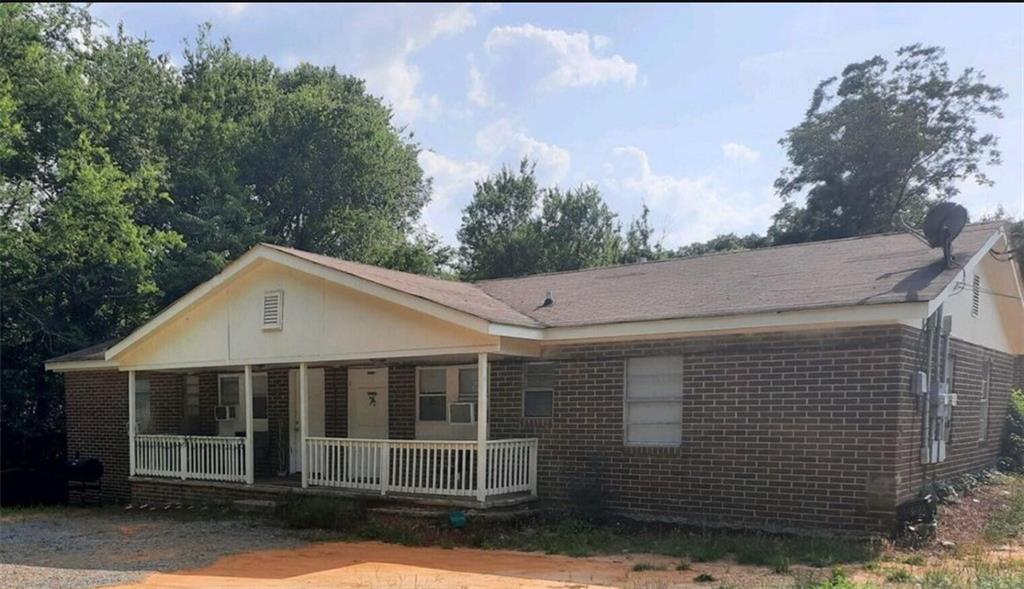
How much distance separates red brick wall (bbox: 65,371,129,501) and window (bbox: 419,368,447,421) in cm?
706

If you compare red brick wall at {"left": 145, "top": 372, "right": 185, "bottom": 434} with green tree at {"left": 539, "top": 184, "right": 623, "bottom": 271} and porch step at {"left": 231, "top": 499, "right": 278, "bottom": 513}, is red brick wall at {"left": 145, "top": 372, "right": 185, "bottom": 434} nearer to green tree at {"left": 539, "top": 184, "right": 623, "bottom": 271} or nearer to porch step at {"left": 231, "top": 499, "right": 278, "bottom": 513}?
porch step at {"left": 231, "top": 499, "right": 278, "bottom": 513}

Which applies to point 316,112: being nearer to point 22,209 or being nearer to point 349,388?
point 22,209

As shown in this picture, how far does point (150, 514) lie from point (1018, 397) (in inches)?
653

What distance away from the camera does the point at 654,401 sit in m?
11.1

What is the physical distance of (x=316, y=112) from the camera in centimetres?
2881

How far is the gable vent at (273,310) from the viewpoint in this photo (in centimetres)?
1359

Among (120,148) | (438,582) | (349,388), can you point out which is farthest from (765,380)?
(120,148)

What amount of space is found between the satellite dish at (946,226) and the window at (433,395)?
25.4 ft

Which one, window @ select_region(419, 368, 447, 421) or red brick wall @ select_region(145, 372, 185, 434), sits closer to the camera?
window @ select_region(419, 368, 447, 421)

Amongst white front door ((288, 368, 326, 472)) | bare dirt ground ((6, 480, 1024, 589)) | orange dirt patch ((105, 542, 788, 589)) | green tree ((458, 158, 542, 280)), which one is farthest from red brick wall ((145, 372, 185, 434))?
green tree ((458, 158, 542, 280))

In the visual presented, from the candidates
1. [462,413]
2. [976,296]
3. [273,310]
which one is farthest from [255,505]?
[976,296]

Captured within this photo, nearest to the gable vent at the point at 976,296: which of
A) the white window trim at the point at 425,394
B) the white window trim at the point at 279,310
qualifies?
the white window trim at the point at 425,394

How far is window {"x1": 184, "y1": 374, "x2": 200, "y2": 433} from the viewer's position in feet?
56.9

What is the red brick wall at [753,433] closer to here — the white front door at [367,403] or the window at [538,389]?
the window at [538,389]
